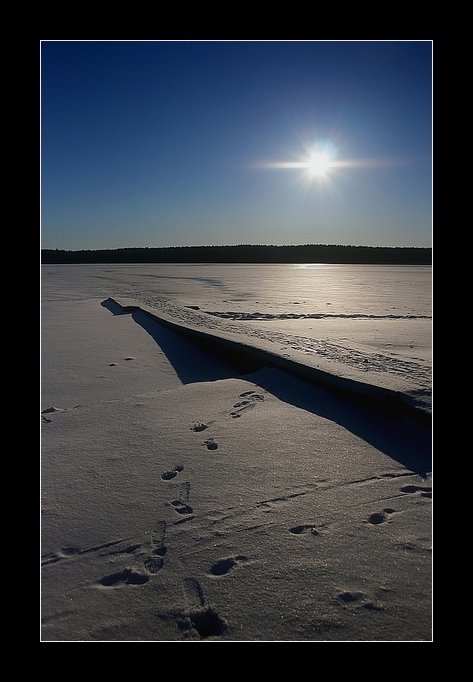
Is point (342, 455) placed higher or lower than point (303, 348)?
lower

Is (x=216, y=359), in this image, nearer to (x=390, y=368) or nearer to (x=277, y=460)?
(x=390, y=368)

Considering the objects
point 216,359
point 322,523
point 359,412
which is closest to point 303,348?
point 216,359

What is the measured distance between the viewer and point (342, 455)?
8.27 feet

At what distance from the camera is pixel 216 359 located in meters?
5.26

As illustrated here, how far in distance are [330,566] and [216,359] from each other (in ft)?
12.1
